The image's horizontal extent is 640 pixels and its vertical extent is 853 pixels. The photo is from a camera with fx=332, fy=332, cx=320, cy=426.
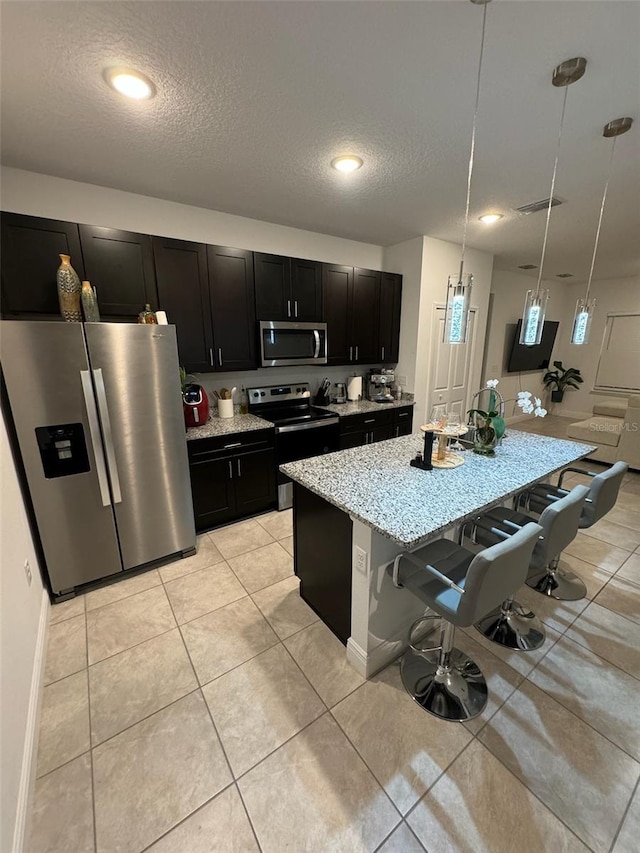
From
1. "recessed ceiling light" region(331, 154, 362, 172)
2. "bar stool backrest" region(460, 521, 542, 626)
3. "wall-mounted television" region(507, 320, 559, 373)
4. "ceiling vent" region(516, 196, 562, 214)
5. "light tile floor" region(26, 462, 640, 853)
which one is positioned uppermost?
"recessed ceiling light" region(331, 154, 362, 172)

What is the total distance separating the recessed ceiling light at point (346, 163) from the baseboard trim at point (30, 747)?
130 inches

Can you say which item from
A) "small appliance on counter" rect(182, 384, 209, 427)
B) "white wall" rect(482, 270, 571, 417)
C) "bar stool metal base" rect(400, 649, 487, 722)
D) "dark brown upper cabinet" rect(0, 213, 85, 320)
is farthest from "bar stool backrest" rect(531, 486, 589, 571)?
"white wall" rect(482, 270, 571, 417)

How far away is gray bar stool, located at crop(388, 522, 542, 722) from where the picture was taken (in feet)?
3.98

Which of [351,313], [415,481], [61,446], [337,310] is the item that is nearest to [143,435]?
[61,446]

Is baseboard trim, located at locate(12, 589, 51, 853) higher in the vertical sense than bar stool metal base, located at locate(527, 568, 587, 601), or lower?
higher

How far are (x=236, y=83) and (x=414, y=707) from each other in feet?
9.79

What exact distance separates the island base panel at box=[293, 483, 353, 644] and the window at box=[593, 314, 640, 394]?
302 inches

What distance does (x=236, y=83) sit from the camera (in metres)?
1.51

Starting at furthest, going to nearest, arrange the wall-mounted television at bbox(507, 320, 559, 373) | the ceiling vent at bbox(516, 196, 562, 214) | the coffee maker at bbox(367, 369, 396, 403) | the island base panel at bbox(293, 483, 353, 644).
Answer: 1. the wall-mounted television at bbox(507, 320, 559, 373)
2. the coffee maker at bbox(367, 369, 396, 403)
3. the ceiling vent at bbox(516, 196, 562, 214)
4. the island base panel at bbox(293, 483, 353, 644)

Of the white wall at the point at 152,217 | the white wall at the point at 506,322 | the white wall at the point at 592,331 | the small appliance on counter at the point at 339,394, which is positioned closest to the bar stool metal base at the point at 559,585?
the small appliance on counter at the point at 339,394

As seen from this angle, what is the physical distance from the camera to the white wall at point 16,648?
3.63 feet

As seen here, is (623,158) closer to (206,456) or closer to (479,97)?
(479,97)

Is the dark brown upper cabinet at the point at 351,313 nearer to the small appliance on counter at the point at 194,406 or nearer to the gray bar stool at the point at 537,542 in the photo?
the small appliance on counter at the point at 194,406

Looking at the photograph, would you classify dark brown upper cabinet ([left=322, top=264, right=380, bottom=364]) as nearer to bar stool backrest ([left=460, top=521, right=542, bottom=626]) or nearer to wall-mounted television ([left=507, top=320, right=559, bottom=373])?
bar stool backrest ([left=460, top=521, right=542, bottom=626])
